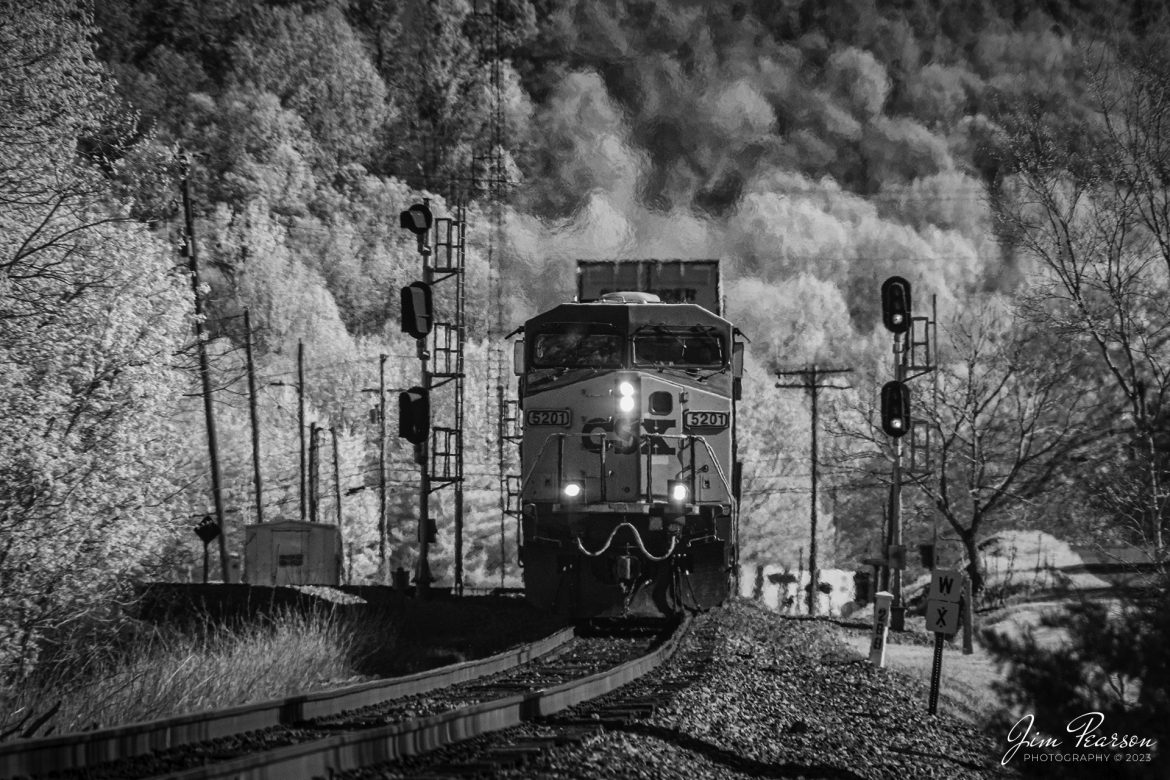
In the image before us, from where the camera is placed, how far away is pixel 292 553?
109 feet

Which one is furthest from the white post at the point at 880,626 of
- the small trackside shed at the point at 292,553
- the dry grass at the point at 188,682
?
the small trackside shed at the point at 292,553

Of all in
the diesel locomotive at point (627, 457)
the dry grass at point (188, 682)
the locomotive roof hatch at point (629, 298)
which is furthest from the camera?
the locomotive roof hatch at point (629, 298)

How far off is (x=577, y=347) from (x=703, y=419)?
74.4 inches

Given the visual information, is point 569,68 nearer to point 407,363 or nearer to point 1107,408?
point 407,363

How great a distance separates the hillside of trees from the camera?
36344mm

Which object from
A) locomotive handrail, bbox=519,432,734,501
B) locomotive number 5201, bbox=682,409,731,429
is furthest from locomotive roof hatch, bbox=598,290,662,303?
locomotive handrail, bbox=519,432,734,501

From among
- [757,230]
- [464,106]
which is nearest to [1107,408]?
[757,230]

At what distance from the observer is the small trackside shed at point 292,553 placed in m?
33.2

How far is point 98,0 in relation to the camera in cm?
6303

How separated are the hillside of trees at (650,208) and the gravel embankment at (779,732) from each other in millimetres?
9429

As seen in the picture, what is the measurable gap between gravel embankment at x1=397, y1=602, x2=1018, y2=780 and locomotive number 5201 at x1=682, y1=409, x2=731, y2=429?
2782 mm

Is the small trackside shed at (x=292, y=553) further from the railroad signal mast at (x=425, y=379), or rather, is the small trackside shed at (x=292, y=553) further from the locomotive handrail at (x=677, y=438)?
the locomotive handrail at (x=677, y=438)

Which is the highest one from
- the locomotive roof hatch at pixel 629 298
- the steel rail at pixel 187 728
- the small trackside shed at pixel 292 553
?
the locomotive roof hatch at pixel 629 298

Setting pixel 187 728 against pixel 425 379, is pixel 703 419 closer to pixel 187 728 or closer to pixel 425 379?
pixel 425 379
